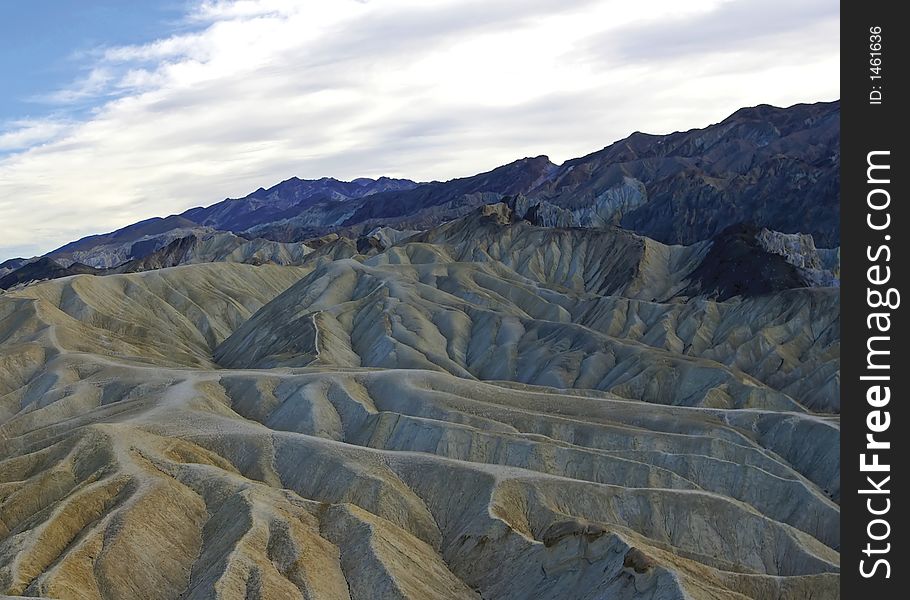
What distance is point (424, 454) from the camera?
5941cm

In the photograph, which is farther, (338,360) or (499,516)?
(338,360)

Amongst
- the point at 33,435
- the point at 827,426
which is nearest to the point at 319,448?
the point at 33,435

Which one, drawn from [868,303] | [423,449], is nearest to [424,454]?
[423,449]

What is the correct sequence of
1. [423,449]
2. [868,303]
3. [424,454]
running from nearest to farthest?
[868,303] < [424,454] < [423,449]

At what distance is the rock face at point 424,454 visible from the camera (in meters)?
45.2

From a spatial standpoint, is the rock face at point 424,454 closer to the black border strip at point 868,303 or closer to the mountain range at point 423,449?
the mountain range at point 423,449

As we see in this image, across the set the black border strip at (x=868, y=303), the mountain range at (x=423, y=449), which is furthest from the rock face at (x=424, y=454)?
the black border strip at (x=868, y=303)

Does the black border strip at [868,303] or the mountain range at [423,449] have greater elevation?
the black border strip at [868,303]

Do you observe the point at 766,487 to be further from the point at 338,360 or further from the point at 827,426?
the point at 338,360

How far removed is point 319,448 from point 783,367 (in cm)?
6653

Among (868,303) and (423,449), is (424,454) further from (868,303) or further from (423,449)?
(868,303)

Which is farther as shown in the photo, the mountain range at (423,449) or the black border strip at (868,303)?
the mountain range at (423,449)

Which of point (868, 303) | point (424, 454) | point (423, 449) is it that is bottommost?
point (423, 449)

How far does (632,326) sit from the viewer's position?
4946 inches
